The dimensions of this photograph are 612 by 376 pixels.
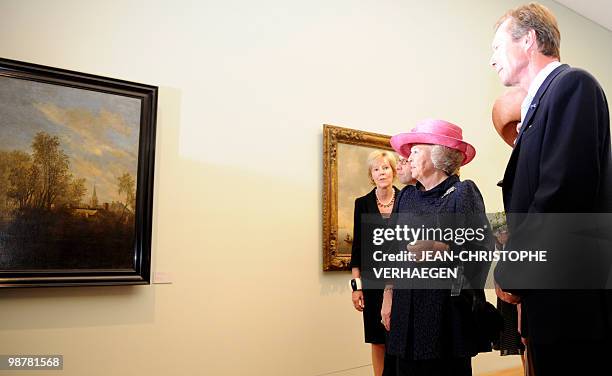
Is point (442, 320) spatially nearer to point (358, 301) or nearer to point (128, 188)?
point (358, 301)

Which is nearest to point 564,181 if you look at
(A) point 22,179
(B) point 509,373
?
(A) point 22,179

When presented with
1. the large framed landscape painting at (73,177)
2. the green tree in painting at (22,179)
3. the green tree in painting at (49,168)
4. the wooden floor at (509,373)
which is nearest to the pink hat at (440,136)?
the large framed landscape painting at (73,177)

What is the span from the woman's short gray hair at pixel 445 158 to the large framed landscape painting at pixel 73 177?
1794 millimetres

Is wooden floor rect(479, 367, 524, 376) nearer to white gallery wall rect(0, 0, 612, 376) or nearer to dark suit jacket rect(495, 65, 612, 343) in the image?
white gallery wall rect(0, 0, 612, 376)

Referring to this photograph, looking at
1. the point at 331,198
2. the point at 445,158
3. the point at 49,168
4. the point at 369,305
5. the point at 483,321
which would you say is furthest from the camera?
the point at 331,198

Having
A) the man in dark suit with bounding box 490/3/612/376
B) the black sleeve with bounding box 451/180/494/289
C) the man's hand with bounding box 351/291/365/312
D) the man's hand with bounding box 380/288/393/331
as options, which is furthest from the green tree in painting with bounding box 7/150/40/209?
the man in dark suit with bounding box 490/3/612/376

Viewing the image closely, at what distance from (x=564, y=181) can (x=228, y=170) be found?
2480mm

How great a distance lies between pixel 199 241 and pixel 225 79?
4.06 ft

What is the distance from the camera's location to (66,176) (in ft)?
9.68

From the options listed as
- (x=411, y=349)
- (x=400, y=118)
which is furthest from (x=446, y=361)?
(x=400, y=118)

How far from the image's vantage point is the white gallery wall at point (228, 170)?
3.04 metres

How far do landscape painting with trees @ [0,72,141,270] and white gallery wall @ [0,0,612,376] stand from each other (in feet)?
0.70

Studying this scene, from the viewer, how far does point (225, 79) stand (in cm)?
373

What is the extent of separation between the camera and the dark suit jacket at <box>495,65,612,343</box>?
1.65 meters
